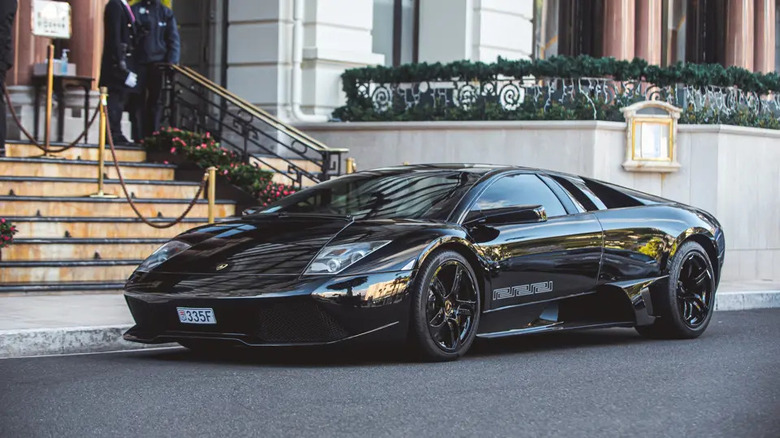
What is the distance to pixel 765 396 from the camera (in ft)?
23.3

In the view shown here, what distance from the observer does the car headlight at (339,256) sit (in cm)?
792

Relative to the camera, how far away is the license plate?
7.96m

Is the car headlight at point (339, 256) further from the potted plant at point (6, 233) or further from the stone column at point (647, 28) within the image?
the stone column at point (647, 28)

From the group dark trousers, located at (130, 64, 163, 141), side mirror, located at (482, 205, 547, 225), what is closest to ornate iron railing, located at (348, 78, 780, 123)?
dark trousers, located at (130, 64, 163, 141)

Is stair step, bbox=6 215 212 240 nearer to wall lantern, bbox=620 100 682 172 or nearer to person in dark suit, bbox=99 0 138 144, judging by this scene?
person in dark suit, bbox=99 0 138 144

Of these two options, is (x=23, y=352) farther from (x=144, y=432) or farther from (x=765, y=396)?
(x=765, y=396)

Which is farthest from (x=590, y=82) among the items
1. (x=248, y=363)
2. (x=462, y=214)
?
(x=248, y=363)

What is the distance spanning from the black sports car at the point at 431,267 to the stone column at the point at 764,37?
58.4ft

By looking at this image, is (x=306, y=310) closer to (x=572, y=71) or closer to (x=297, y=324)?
(x=297, y=324)

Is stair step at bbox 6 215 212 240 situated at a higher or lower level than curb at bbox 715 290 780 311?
higher

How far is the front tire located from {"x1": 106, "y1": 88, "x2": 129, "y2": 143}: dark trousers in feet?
27.5

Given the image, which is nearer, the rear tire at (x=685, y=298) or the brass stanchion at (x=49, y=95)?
the rear tire at (x=685, y=298)

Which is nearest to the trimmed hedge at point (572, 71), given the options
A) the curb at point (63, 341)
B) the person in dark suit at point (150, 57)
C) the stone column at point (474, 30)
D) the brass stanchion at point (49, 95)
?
the stone column at point (474, 30)

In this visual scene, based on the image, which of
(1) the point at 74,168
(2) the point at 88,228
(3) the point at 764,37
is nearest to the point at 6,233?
(2) the point at 88,228
